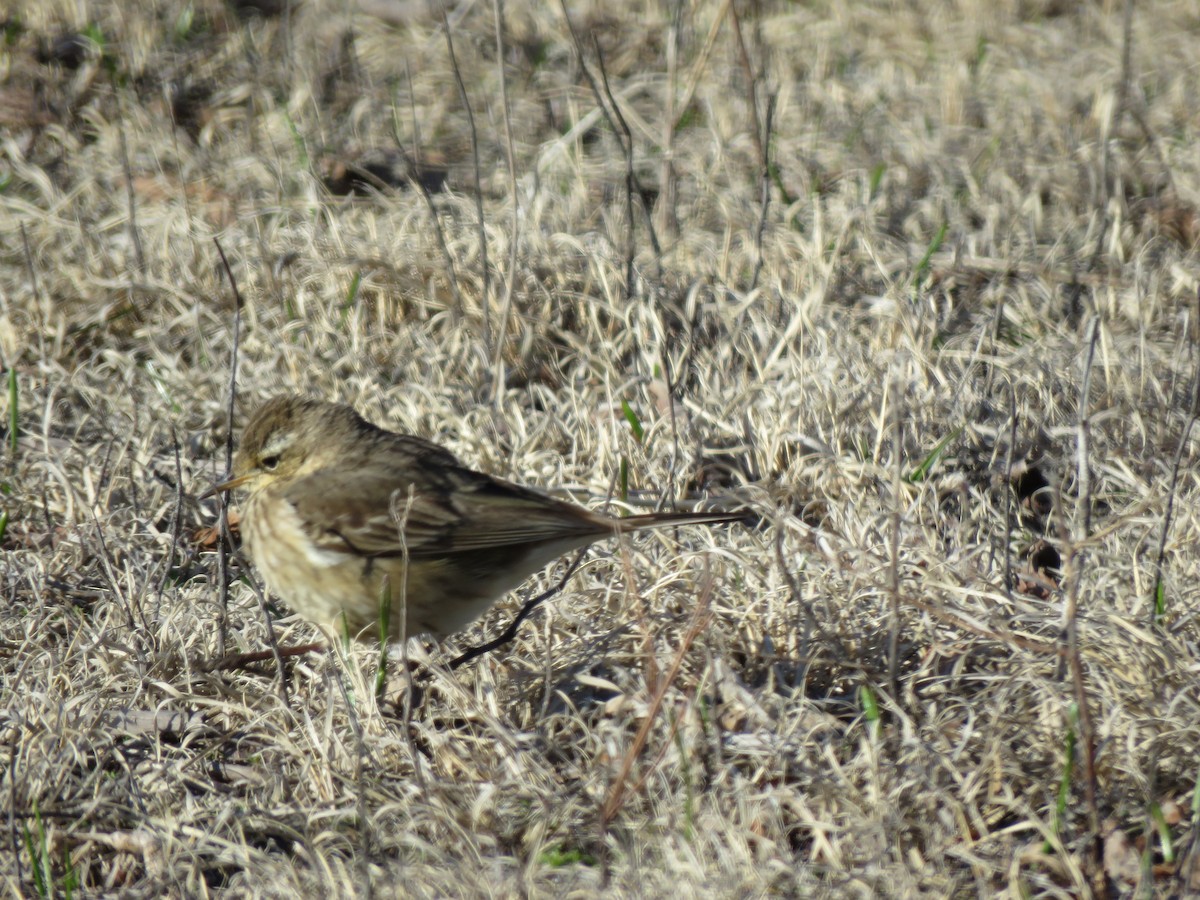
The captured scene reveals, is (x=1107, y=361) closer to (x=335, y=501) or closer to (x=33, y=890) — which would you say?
(x=335, y=501)

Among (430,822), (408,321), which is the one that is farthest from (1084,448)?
(408,321)

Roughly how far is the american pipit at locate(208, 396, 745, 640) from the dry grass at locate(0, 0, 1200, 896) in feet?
0.69

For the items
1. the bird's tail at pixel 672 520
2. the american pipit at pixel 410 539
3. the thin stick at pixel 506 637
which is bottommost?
the thin stick at pixel 506 637

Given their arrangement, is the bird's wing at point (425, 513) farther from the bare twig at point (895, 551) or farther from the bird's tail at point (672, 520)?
the bare twig at point (895, 551)

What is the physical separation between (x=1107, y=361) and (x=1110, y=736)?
6.92ft

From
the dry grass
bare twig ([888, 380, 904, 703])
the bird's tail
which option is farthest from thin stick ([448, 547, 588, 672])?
bare twig ([888, 380, 904, 703])

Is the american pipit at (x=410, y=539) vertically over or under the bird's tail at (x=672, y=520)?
under

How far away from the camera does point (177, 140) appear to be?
698cm

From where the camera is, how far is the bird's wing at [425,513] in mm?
4078

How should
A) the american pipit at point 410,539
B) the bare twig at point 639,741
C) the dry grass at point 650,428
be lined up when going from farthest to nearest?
the american pipit at point 410,539, the dry grass at point 650,428, the bare twig at point 639,741

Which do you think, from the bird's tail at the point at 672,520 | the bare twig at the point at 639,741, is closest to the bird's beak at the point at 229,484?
the bird's tail at the point at 672,520

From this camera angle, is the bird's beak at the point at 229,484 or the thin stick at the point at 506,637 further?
the bird's beak at the point at 229,484

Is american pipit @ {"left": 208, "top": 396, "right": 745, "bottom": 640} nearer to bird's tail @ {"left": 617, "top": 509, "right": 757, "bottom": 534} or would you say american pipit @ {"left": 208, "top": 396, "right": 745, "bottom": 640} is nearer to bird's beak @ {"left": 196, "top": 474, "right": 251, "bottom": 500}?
bird's tail @ {"left": 617, "top": 509, "right": 757, "bottom": 534}

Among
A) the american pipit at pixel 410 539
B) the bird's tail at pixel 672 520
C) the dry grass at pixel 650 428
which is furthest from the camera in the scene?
the american pipit at pixel 410 539
